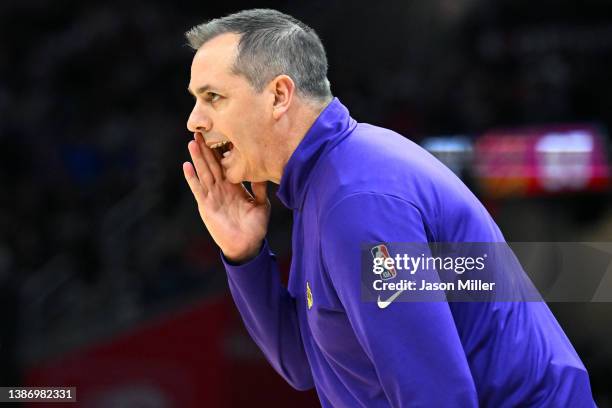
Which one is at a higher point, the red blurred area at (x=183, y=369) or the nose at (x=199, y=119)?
the nose at (x=199, y=119)

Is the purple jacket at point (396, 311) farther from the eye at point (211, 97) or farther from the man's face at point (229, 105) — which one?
the eye at point (211, 97)

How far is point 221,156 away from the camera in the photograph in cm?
232

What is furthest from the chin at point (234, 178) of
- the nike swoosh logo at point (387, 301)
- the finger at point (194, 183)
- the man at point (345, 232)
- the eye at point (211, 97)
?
the nike swoosh logo at point (387, 301)

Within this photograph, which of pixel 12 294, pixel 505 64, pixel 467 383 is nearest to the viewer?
pixel 467 383

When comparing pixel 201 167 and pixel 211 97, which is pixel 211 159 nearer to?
pixel 201 167

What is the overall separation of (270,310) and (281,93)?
562mm

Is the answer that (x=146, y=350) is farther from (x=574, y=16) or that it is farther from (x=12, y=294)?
(x=574, y=16)

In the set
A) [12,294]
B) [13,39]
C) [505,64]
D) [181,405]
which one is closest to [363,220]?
[181,405]

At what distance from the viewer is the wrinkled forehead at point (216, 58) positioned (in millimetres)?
2039

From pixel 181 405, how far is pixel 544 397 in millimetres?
3571

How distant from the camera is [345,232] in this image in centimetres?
177

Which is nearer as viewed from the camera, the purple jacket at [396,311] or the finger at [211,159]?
the purple jacket at [396,311]

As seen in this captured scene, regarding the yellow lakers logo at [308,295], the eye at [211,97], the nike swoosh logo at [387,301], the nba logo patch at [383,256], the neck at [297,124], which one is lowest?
the yellow lakers logo at [308,295]

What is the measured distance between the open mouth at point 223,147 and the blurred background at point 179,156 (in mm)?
2755
